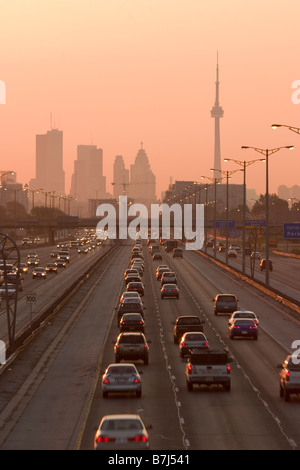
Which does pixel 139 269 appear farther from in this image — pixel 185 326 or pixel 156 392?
pixel 156 392

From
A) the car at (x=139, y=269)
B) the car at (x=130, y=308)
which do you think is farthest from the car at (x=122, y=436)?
the car at (x=139, y=269)

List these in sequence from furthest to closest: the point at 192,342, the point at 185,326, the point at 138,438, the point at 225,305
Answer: the point at 225,305, the point at 185,326, the point at 192,342, the point at 138,438

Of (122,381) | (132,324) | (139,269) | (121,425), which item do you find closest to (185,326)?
(132,324)

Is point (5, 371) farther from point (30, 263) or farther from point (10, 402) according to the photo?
point (30, 263)

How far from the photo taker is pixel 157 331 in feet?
202

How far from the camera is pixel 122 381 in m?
37.5

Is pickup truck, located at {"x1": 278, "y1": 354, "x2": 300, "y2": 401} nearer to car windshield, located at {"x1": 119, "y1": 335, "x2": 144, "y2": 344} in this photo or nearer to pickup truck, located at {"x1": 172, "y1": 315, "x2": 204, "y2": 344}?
car windshield, located at {"x1": 119, "y1": 335, "x2": 144, "y2": 344}

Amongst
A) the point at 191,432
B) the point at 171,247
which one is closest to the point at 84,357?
Result: the point at 191,432

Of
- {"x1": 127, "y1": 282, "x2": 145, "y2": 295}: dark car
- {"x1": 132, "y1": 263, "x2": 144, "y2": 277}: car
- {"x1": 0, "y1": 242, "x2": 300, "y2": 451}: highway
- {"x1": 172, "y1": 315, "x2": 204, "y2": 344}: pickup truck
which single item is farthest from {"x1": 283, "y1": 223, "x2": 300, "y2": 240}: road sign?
{"x1": 132, "y1": 263, "x2": 144, "y2": 277}: car

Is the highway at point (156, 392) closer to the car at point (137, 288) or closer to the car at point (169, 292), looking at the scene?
the car at point (169, 292)

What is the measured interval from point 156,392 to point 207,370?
2165 mm

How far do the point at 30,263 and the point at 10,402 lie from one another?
101165 mm

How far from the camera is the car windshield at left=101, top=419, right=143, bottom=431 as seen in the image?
82.5ft

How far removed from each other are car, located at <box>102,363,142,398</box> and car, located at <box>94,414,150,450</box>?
39.6ft
